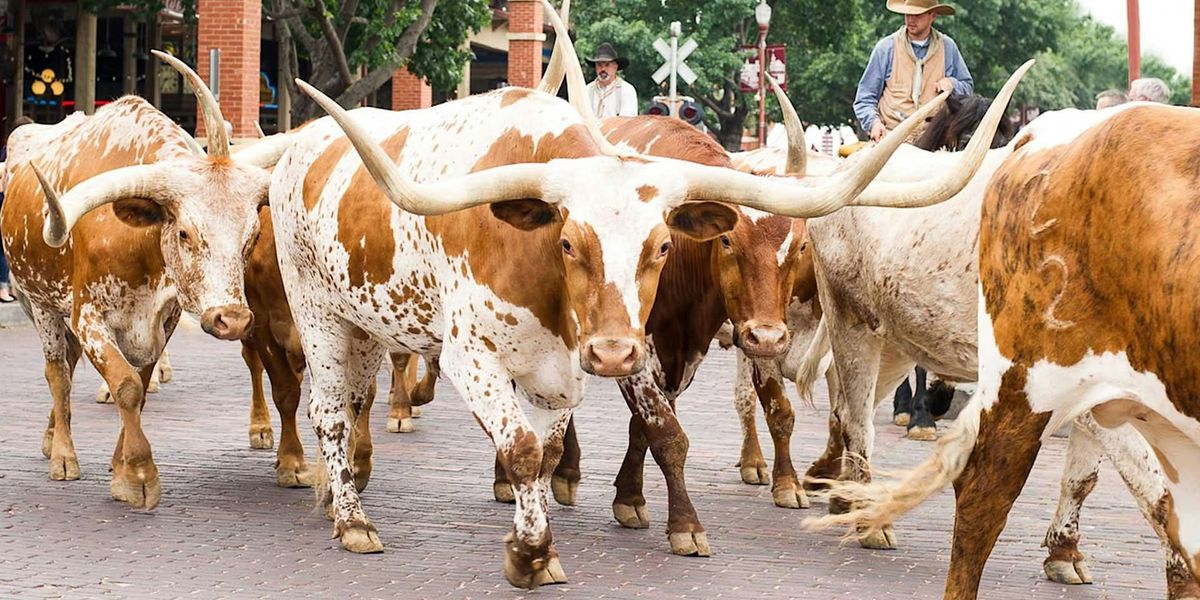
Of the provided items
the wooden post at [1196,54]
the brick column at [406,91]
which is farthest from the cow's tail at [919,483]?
the brick column at [406,91]

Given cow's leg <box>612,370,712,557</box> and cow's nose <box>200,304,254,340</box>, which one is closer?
cow's leg <box>612,370,712,557</box>

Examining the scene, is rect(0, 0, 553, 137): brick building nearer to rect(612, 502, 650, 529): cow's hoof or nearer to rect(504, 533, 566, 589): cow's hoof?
rect(612, 502, 650, 529): cow's hoof

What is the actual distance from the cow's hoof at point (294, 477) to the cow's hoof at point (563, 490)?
1.22 metres

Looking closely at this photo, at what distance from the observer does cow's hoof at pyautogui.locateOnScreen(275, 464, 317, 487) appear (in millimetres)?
9094

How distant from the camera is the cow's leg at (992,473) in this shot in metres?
5.32

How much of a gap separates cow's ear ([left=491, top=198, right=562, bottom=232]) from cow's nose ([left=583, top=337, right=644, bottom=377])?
1.89ft

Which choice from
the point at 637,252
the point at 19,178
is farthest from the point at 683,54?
the point at 637,252

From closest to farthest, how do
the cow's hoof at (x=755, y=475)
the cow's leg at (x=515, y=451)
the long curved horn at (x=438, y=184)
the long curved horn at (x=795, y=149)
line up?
the long curved horn at (x=438, y=184) → the cow's leg at (x=515, y=451) → the long curved horn at (x=795, y=149) → the cow's hoof at (x=755, y=475)

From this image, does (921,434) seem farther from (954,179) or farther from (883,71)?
(954,179)

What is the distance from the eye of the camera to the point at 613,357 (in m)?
6.25

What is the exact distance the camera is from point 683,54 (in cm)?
3033

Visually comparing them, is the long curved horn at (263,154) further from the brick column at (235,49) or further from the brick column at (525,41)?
the brick column at (525,41)

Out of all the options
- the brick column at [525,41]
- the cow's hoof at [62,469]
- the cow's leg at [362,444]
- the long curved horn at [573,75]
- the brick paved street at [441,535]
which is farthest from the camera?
the brick column at [525,41]

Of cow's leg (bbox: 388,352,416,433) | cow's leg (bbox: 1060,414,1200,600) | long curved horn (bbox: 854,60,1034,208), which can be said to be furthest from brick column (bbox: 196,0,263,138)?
cow's leg (bbox: 1060,414,1200,600)
